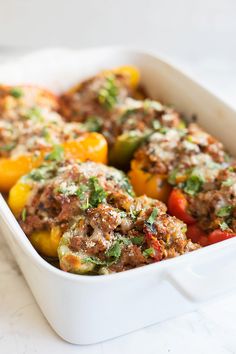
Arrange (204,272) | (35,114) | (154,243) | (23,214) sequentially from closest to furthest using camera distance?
(204,272) → (154,243) → (23,214) → (35,114)

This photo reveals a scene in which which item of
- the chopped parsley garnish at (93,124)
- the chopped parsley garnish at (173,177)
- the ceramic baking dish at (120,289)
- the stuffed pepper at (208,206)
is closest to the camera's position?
the ceramic baking dish at (120,289)

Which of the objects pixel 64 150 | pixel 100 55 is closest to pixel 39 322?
pixel 64 150

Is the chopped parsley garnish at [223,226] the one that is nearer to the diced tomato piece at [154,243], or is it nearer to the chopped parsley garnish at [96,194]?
the diced tomato piece at [154,243]

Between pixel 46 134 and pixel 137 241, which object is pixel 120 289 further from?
pixel 46 134

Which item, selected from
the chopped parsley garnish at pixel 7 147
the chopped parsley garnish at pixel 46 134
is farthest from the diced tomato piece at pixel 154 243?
the chopped parsley garnish at pixel 7 147

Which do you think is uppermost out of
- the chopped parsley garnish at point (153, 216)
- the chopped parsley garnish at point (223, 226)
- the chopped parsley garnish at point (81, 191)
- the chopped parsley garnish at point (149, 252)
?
the chopped parsley garnish at point (153, 216)

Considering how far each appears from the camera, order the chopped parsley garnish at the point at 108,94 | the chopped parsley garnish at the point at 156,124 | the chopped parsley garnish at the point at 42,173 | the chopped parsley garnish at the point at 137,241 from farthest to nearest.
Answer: the chopped parsley garnish at the point at 108,94, the chopped parsley garnish at the point at 156,124, the chopped parsley garnish at the point at 42,173, the chopped parsley garnish at the point at 137,241

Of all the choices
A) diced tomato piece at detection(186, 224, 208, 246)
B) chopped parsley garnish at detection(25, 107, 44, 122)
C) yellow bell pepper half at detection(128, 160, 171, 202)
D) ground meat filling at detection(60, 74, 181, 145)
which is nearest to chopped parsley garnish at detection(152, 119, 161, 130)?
ground meat filling at detection(60, 74, 181, 145)

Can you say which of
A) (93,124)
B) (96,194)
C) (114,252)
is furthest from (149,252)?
(93,124)
